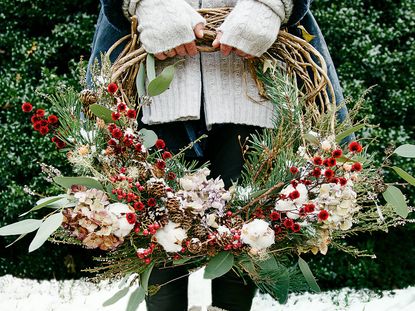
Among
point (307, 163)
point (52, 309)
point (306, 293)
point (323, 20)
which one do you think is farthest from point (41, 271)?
point (307, 163)

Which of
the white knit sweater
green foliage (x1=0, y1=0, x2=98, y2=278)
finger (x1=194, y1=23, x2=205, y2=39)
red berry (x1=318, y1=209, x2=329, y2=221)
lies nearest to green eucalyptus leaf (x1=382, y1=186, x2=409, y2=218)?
red berry (x1=318, y1=209, x2=329, y2=221)

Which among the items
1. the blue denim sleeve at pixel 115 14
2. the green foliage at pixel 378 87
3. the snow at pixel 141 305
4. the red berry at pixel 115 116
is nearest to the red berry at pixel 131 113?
the red berry at pixel 115 116

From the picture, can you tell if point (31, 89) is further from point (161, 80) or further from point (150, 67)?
point (161, 80)

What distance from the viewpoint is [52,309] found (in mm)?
2338

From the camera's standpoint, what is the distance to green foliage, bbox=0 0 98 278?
2.55 meters

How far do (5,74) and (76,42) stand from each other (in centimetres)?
37

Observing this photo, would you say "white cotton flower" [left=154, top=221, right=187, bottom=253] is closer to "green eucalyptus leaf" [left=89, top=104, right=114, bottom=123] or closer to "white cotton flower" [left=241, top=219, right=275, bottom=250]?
"white cotton flower" [left=241, top=219, right=275, bottom=250]

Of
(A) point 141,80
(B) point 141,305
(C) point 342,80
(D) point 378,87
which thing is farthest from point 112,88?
(D) point 378,87

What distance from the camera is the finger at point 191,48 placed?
1.23 meters

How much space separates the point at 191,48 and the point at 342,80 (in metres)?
1.44

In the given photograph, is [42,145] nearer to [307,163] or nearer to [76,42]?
[76,42]

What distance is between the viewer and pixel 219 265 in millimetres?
1068

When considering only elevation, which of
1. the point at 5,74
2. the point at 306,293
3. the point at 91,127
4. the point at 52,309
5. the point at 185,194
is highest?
the point at 91,127

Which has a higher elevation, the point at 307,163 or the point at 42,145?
the point at 307,163
